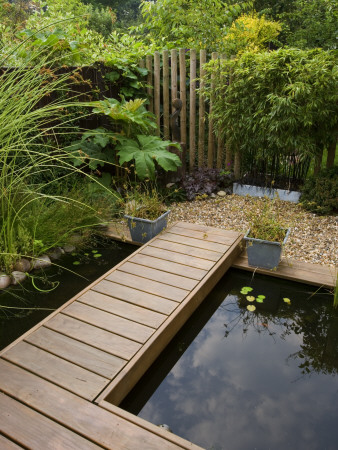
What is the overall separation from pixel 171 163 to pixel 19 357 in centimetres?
258

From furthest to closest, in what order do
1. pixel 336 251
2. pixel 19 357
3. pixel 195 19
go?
pixel 195 19 < pixel 336 251 < pixel 19 357

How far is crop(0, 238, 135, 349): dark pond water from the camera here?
2439 millimetres

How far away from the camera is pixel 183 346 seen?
2.29 metres

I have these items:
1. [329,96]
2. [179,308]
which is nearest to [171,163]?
[329,96]

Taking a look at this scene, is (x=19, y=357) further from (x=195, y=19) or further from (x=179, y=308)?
(x=195, y=19)

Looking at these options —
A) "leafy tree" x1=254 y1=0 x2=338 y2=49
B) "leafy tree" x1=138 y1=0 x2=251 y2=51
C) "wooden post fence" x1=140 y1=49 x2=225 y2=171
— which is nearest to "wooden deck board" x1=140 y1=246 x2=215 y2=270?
"wooden post fence" x1=140 y1=49 x2=225 y2=171

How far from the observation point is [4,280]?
2.77 meters

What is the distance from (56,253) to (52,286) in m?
0.46

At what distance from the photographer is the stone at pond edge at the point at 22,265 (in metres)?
2.91

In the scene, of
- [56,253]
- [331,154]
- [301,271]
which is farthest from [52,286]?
[331,154]

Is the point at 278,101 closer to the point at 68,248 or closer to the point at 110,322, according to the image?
the point at 68,248

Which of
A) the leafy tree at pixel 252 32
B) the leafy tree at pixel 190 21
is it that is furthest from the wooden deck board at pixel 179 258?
the leafy tree at pixel 252 32

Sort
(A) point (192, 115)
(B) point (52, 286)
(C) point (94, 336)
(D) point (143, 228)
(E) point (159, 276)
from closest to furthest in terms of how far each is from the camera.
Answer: (C) point (94, 336), (E) point (159, 276), (B) point (52, 286), (D) point (143, 228), (A) point (192, 115)

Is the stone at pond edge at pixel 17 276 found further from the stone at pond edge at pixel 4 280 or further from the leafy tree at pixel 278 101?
the leafy tree at pixel 278 101
